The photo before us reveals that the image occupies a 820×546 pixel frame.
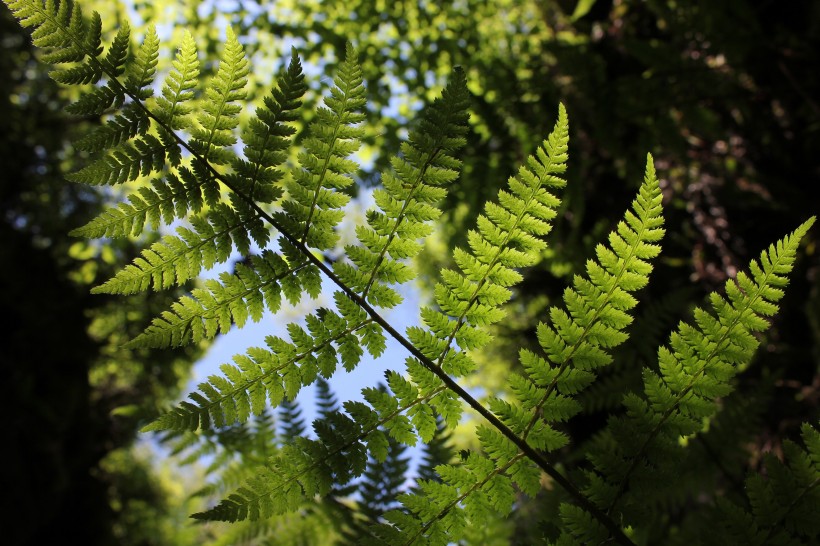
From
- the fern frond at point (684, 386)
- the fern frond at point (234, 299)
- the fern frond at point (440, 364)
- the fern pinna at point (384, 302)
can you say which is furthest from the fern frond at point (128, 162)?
the fern frond at point (684, 386)

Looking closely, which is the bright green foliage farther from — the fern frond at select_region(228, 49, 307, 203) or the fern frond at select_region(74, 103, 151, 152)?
the fern frond at select_region(74, 103, 151, 152)

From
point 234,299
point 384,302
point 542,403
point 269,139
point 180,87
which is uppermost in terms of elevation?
point 180,87

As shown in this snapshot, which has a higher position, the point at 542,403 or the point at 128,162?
the point at 128,162

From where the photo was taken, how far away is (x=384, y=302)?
94cm

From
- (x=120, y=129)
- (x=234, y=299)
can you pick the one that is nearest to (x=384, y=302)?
(x=234, y=299)

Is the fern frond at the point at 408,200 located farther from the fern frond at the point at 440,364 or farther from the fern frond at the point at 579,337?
the fern frond at the point at 579,337

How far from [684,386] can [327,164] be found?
692 mm

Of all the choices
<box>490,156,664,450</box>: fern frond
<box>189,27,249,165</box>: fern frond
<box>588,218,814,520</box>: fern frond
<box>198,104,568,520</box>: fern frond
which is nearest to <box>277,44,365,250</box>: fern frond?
<box>189,27,249,165</box>: fern frond

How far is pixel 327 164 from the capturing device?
3.00 feet

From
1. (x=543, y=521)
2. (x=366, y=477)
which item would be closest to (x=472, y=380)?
(x=366, y=477)

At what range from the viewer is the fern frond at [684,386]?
81cm

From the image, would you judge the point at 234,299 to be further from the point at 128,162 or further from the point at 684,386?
the point at 684,386

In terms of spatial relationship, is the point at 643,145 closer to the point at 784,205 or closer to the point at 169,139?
the point at 784,205

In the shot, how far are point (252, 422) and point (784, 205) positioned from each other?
8.32ft
